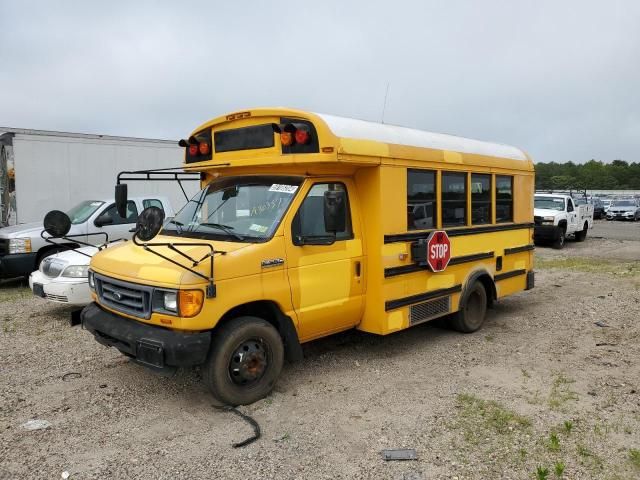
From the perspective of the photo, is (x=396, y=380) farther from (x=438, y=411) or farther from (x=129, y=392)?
(x=129, y=392)

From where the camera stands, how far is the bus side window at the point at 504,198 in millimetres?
7254

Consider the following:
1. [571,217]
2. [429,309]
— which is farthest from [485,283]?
[571,217]

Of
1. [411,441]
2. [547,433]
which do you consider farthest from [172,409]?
[547,433]

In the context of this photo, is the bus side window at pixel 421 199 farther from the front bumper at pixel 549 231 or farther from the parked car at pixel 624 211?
the parked car at pixel 624 211

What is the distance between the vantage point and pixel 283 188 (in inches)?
198

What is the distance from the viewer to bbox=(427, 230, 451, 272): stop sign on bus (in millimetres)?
5918

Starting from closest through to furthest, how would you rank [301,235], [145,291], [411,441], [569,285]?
[411,441]
[145,291]
[301,235]
[569,285]

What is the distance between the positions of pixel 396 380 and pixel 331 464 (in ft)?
5.68

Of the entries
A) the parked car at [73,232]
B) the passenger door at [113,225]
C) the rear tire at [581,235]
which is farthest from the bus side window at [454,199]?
the rear tire at [581,235]

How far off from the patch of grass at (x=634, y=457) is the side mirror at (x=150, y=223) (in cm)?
419

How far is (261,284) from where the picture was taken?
460cm

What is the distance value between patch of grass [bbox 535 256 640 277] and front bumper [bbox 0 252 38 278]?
441 inches

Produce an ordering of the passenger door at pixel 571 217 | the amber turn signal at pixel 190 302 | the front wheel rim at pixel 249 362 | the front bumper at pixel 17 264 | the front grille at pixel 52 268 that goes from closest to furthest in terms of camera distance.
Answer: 1. the amber turn signal at pixel 190 302
2. the front wheel rim at pixel 249 362
3. the front grille at pixel 52 268
4. the front bumper at pixel 17 264
5. the passenger door at pixel 571 217

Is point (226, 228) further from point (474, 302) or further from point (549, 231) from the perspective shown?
point (549, 231)
